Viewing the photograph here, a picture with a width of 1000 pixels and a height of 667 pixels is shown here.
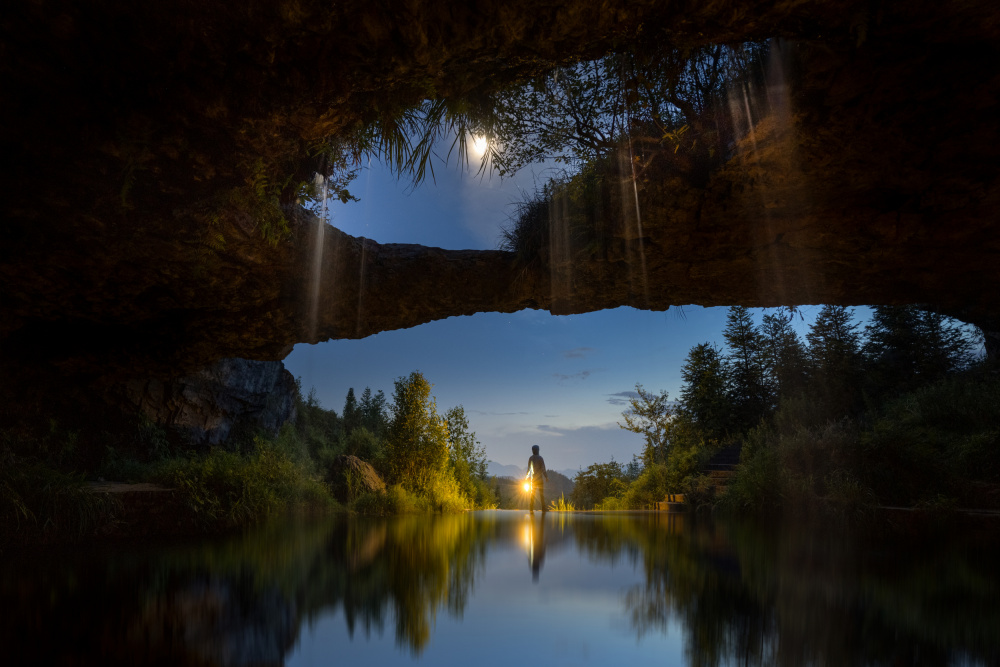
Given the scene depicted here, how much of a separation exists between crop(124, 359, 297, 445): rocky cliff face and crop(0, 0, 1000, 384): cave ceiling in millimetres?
5567

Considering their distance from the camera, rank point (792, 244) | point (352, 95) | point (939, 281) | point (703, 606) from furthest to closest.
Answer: point (939, 281)
point (792, 244)
point (352, 95)
point (703, 606)

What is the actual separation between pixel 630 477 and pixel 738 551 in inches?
503

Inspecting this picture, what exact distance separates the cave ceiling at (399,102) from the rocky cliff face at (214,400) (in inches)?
219

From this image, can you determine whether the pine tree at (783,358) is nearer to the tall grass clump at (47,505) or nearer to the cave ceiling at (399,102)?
the cave ceiling at (399,102)

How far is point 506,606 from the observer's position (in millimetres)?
2693

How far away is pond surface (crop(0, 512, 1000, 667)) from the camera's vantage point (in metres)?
2.04

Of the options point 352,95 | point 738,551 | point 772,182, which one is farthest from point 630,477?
point 352,95

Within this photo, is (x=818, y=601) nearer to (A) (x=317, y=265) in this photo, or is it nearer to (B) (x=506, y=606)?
(B) (x=506, y=606)

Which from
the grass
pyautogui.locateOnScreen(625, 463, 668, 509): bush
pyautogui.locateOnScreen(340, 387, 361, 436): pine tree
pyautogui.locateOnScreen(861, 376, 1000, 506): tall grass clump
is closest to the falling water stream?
the grass

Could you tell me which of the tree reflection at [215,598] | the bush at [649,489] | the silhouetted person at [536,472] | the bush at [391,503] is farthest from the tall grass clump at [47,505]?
the bush at [649,489]

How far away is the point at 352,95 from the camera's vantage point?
9.62 ft

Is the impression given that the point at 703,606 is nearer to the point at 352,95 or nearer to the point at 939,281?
the point at 352,95

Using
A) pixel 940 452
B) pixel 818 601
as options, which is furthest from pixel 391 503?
pixel 940 452

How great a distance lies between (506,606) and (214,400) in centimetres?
1159
